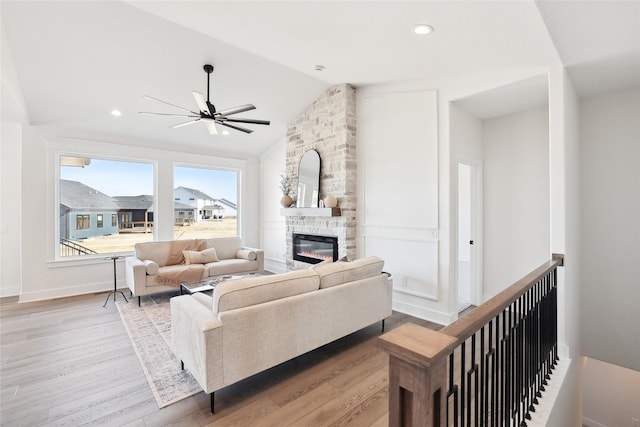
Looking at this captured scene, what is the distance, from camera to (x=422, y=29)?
8.52 feet

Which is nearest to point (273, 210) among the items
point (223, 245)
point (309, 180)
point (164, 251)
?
point (223, 245)

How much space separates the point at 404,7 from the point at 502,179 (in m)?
2.94

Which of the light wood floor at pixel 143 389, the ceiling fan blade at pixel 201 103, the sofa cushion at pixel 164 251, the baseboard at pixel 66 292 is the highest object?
the ceiling fan blade at pixel 201 103

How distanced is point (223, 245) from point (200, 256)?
64 cm

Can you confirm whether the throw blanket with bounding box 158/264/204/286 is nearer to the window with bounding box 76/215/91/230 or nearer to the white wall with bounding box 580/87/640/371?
the window with bounding box 76/215/91/230

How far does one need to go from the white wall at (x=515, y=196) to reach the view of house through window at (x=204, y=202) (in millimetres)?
5074

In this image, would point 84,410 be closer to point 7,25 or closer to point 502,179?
point 7,25

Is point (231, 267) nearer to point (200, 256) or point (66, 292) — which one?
point (200, 256)

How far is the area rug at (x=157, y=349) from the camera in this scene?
2299 mm

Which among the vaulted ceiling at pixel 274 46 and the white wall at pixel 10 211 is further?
the white wall at pixel 10 211

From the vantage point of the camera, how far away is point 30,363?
2.70 meters

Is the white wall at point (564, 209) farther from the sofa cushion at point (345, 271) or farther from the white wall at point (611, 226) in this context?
the sofa cushion at point (345, 271)

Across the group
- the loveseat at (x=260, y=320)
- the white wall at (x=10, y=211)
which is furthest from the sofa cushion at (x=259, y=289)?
the white wall at (x=10, y=211)

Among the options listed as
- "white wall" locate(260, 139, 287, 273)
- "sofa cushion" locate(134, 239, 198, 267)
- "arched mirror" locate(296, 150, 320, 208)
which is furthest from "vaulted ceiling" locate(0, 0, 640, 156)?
"sofa cushion" locate(134, 239, 198, 267)
